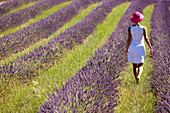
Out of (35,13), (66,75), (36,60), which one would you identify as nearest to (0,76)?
(36,60)

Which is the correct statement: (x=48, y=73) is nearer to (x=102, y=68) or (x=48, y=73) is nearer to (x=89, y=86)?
(x=102, y=68)

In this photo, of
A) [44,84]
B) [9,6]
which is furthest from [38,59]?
[9,6]

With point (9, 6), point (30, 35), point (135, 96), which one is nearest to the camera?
point (135, 96)

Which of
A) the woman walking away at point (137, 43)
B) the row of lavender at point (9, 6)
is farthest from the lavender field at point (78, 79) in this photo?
the row of lavender at point (9, 6)

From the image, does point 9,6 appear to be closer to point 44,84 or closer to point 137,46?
point 44,84

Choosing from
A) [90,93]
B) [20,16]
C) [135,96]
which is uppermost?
[90,93]

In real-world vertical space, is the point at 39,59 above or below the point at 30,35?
above

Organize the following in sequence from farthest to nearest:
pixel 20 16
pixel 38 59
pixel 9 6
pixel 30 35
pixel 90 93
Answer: pixel 9 6
pixel 20 16
pixel 30 35
pixel 38 59
pixel 90 93

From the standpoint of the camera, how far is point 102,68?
3.28 meters

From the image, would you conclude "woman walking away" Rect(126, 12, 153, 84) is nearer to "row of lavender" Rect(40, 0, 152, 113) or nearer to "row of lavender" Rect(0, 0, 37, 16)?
"row of lavender" Rect(40, 0, 152, 113)

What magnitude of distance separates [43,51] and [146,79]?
294 cm

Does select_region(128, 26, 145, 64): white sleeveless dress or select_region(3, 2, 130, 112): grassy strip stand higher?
select_region(128, 26, 145, 64): white sleeveless dress

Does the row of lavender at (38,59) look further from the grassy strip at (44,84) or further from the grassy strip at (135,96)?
the grassy strip at (135,96)

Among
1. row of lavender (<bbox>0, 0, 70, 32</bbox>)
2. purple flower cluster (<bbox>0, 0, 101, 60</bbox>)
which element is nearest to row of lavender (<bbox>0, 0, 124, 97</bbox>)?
purple flower cluster (<bbox>0, 0, 101, 60</bbox>)
